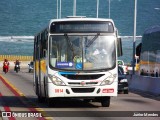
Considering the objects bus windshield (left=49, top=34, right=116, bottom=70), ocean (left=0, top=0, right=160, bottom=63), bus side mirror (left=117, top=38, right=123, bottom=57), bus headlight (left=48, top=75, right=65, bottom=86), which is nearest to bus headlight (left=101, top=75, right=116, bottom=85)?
bus windshield (left=49, top=34, right=116, bottom=70)

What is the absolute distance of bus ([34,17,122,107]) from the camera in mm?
21031

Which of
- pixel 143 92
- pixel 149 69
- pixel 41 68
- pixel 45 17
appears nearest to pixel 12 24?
pixel 45 17

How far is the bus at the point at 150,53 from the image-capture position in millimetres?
40938

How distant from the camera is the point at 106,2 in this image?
13300 cm

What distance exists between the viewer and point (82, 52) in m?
21.4

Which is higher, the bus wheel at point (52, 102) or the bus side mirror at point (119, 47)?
the bus side mirror at point (119, 47)

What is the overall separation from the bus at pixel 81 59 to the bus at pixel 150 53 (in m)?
18.7

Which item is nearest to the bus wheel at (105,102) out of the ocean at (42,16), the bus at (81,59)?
the bus at (81,59)

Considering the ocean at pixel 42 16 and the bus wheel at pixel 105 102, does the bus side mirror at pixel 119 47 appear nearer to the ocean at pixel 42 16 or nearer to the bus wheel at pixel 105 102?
the bus wheel at pixel 105 102

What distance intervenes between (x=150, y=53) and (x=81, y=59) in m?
21.9

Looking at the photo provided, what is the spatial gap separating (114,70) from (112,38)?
3.41 feet

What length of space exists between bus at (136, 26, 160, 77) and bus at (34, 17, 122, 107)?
1875cm

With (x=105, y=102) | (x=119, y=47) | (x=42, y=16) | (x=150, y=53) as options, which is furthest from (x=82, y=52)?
(x=42, y=16)

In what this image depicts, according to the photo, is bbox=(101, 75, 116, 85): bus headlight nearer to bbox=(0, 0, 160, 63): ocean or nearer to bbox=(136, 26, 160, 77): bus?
bbox=(136, 26, 160, 77): bus
